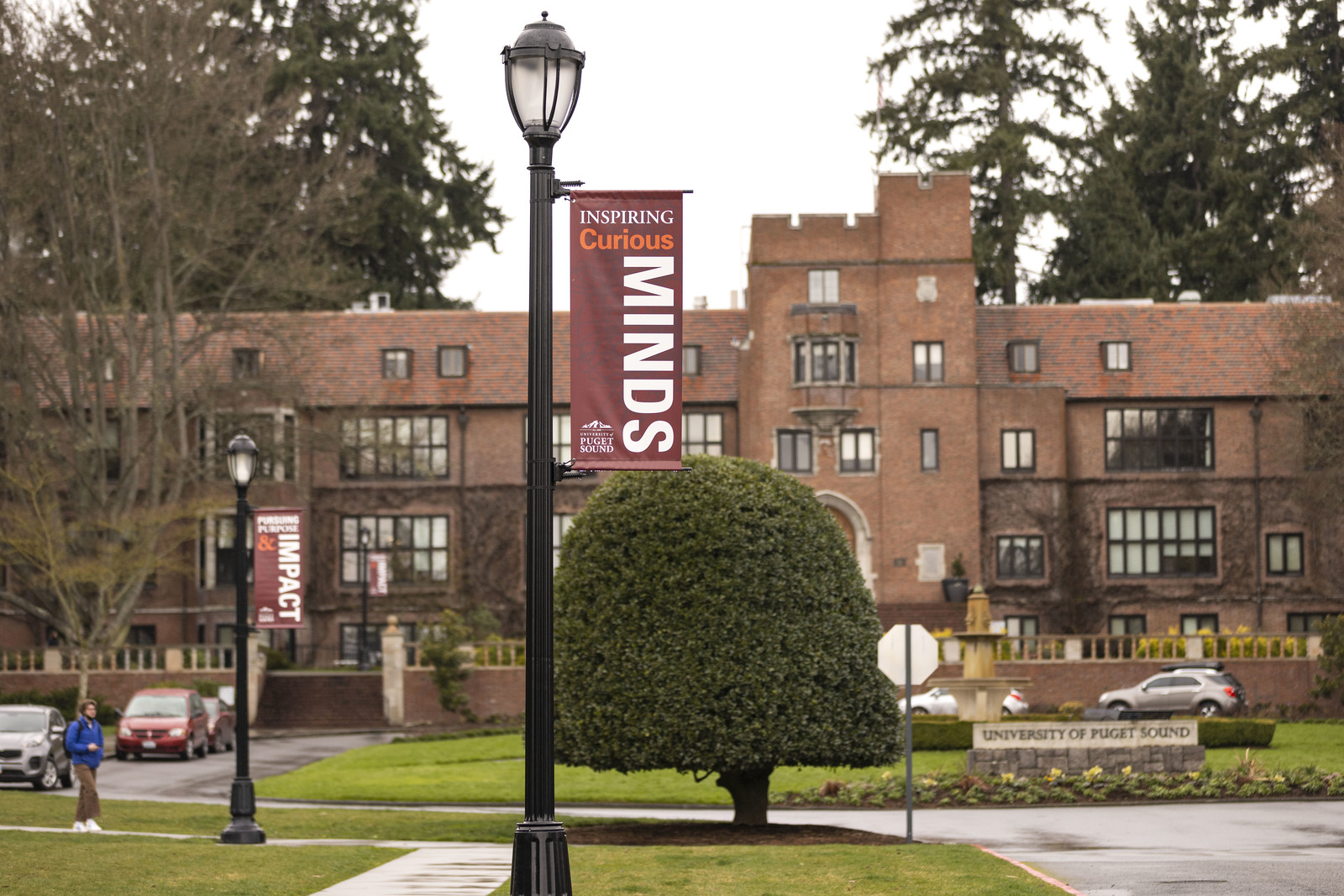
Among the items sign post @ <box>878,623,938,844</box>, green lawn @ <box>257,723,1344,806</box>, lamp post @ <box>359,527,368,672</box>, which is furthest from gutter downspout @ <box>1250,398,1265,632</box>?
sign post @ <box>878,623,938,844</box>

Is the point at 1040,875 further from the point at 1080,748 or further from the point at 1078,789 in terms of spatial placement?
the point at 1080,748

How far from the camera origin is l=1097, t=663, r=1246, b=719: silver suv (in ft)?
135

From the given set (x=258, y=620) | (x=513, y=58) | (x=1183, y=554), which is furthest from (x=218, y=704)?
(x=513, y=58)

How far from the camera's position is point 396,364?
183 feet

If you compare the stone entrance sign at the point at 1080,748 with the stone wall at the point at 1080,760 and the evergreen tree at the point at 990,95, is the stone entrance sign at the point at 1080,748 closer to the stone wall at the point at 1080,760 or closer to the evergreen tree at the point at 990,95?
the stone wall at the point at 1080,760

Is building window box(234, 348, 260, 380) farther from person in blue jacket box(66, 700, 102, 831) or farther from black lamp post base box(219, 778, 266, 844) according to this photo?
black lamp post base box(219, 778, 266, 844)

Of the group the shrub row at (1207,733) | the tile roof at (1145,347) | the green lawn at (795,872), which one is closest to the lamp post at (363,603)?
the tile roof at (1145,347)

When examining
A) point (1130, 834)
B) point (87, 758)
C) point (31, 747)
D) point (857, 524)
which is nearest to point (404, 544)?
point (857, 524)

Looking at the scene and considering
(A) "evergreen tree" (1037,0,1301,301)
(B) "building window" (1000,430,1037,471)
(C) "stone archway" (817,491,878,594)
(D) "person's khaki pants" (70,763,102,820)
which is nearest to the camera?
(D) "person's khaki pants" (70,763,102,820)

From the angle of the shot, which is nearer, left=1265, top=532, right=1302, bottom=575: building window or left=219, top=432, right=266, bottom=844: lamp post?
left=219, top=432, right=266, bottom=844: lamp post

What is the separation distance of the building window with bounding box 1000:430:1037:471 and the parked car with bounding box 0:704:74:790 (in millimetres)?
31485

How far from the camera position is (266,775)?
33688 mm

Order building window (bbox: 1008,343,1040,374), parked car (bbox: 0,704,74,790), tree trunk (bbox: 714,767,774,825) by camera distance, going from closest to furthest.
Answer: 1. tree trunk (bbox: 714,767,774,825)
2. parked car (bbox: 0,704,74,790)
3. building window (bbox: 1008,343,1040,374)

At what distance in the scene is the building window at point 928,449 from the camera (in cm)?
5216
